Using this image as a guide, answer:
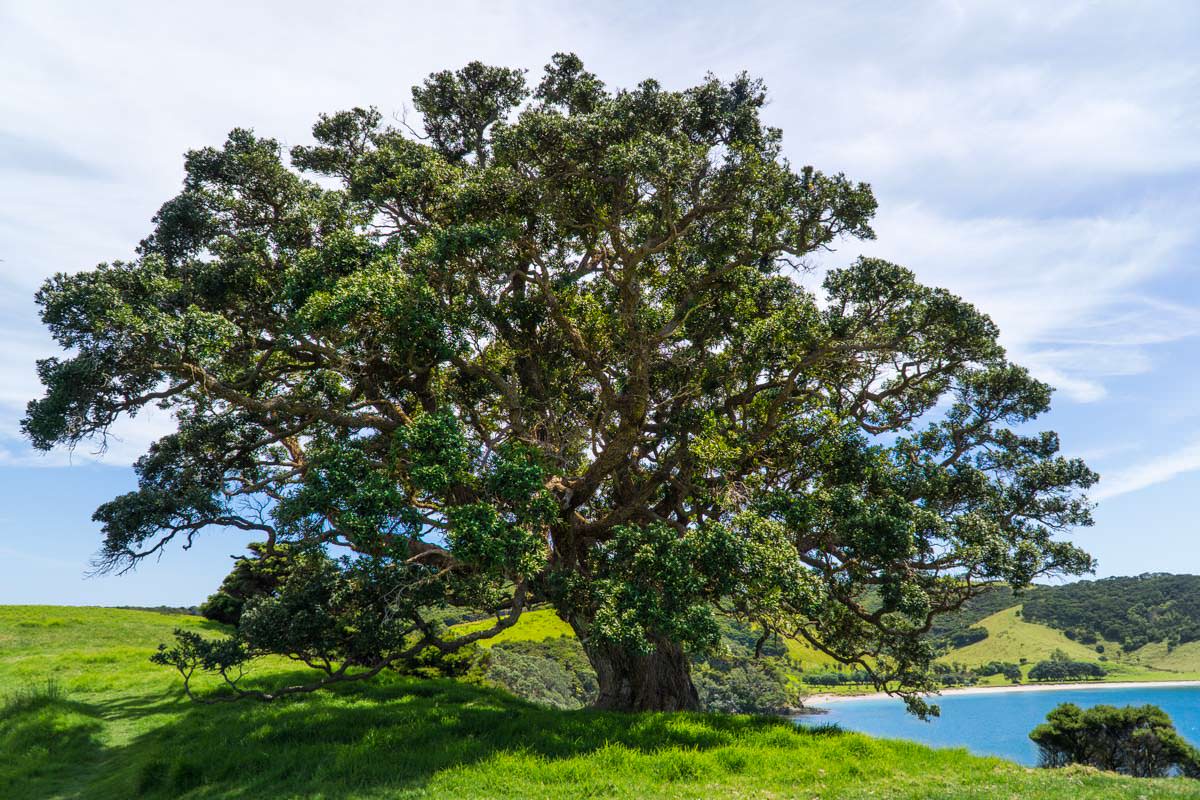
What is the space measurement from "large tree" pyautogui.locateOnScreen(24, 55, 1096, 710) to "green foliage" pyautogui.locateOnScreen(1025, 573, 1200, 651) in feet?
508

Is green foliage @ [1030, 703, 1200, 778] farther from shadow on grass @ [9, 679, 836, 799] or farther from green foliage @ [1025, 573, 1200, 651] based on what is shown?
green foliage @ [1025, 573, 1200, 651]

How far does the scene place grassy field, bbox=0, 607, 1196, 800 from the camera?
1162 cm

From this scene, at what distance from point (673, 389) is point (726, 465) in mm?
4271

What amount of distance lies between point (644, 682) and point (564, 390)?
949 cm

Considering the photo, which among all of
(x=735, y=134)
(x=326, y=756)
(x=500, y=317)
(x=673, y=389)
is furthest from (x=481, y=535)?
(x=735, y=134)

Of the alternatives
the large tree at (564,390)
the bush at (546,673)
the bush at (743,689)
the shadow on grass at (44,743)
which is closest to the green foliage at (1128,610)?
the bush at (743,689)

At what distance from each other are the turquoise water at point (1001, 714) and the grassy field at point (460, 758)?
51523 millimetres

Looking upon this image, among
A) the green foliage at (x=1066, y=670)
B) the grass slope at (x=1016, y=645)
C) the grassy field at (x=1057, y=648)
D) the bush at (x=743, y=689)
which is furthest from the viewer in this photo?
the grass slope at (x=1016, y=645)

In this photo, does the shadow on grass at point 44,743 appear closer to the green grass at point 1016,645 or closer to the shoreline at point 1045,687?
the shoreline at point 1045,687

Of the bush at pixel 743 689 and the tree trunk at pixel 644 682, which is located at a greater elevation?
the tree trunk at pixel 644 682

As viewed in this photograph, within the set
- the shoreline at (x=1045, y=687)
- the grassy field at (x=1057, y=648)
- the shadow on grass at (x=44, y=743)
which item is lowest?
the shoreline at (x=1045, y=687)

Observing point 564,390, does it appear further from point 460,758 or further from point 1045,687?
point 1045,687

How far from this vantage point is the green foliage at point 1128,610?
422ft

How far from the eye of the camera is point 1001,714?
8088cm
